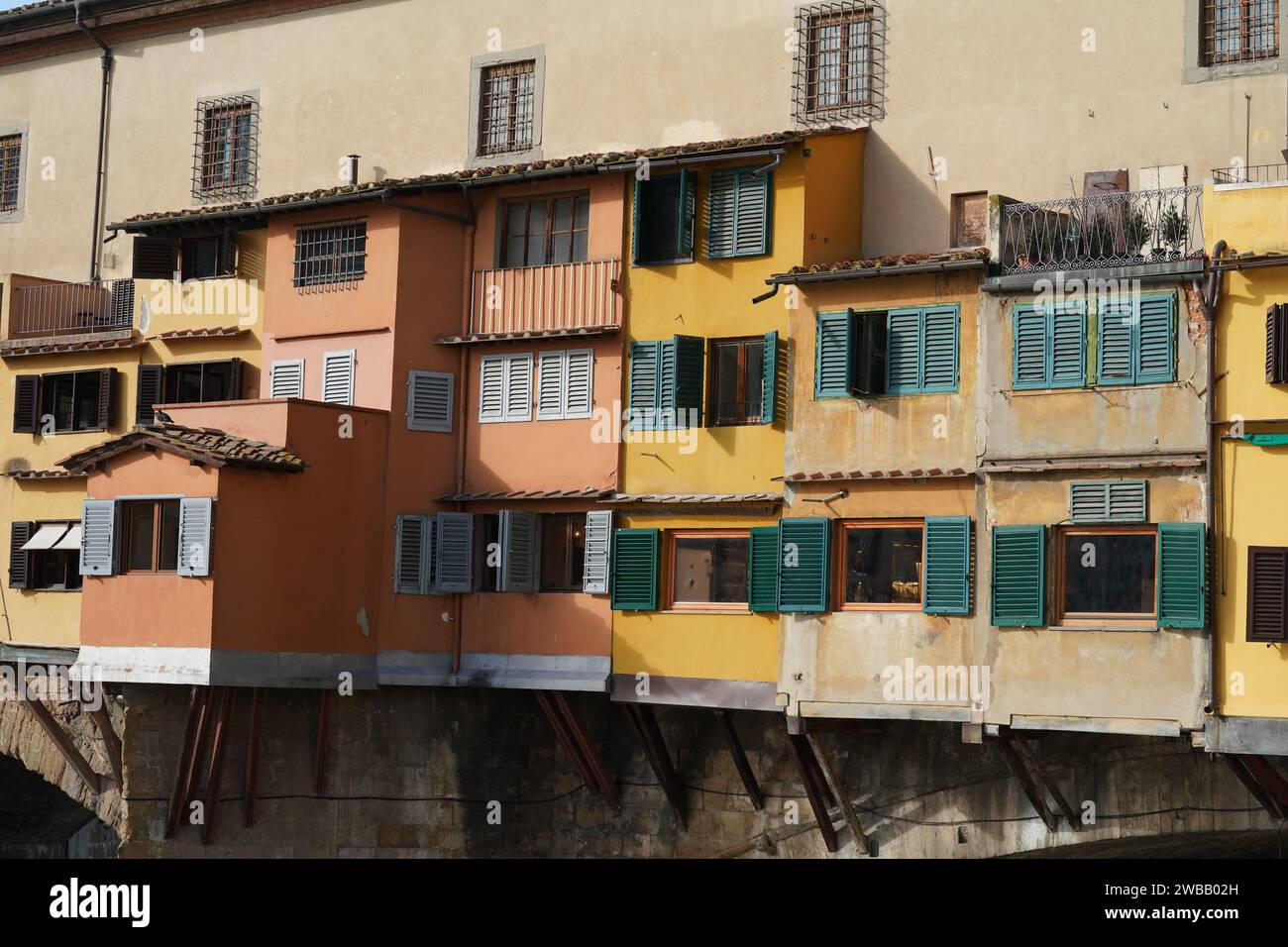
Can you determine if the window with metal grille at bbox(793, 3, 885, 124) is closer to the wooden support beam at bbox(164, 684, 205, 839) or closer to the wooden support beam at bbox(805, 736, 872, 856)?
the wooden support beam at bbox(805, 736, 872, 856)

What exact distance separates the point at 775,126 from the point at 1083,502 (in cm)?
826

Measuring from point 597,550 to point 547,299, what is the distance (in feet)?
11.9

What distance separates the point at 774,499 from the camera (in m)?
28.2

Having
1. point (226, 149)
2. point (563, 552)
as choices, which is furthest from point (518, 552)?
point (226, 149)

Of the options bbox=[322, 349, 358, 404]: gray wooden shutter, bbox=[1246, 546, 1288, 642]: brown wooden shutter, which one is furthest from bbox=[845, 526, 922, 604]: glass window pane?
bbox=[322, 349, 358, 404]: gray wooden shutter

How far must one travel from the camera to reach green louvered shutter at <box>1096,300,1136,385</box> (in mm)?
25641

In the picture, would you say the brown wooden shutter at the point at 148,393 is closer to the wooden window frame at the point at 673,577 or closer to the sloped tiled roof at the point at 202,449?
the sloped tiled roof at the point at 202,449

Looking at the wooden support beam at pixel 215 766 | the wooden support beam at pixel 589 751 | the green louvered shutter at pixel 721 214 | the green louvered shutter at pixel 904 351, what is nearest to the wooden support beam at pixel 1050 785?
the green louvered shutter at pixel 904 351

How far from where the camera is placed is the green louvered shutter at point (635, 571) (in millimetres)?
29156

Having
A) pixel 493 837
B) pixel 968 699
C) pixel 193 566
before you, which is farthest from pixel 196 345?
pixel 968 699

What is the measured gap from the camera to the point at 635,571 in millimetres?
29312

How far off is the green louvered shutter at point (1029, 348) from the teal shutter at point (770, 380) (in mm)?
3205

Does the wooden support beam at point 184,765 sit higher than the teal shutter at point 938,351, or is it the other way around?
the teal shutter at point 938,351

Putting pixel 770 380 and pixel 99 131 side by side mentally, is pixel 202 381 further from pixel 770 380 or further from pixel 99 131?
pixel 770 380
